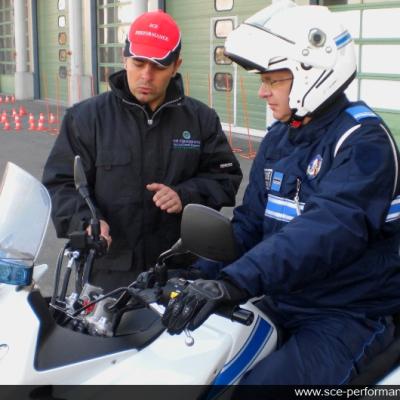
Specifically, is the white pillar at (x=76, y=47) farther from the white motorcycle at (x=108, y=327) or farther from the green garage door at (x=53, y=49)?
the white motorcycle at (x=108, y=327)

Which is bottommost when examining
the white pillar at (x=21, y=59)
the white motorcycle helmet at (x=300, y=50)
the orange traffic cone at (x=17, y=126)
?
the orange traffic cone at (x=17, y=126)

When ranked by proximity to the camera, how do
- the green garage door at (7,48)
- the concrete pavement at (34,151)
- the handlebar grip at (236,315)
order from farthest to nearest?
the green garage door at (7,48)
the concrete pavement at (34,151)
the handlebar grip at (236,315)

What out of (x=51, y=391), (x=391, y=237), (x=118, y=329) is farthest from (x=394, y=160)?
(x=51, y=391)

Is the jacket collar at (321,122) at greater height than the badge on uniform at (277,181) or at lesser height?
greater

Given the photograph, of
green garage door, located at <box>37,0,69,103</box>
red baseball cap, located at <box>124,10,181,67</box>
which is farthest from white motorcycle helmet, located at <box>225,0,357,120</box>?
green garage door, located at <box>37,0,69,103</box>

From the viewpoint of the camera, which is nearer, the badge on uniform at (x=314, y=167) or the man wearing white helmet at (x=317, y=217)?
the man wearing white helmet at (x=317, y=217)

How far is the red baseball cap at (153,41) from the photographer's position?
9.73ft

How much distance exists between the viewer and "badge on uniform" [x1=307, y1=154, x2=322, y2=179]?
2.27 meters

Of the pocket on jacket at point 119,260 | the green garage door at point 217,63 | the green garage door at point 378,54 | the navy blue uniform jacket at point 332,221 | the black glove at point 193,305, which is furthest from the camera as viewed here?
the green garage door at point 217,63

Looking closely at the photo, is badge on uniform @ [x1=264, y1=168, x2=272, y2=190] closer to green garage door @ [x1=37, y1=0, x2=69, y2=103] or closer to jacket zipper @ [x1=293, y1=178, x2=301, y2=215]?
jacket zipper @ [x1=293, y1=178, x2=301, y2=215]

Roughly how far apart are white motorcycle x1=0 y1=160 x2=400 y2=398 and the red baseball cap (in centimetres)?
103

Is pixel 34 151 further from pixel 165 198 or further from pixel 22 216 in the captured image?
Result: pixel 22 216

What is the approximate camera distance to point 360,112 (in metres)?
2.29

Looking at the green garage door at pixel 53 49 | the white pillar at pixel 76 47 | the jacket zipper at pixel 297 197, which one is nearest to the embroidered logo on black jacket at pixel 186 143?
the jacket zipper at pixel 297 197
